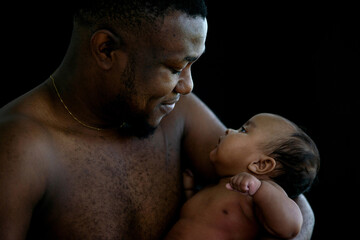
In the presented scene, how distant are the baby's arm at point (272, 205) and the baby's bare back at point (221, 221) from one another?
3.7 inches

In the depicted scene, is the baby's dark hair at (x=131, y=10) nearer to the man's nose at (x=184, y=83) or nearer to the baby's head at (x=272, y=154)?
the man's nose at (x=184, y=83)

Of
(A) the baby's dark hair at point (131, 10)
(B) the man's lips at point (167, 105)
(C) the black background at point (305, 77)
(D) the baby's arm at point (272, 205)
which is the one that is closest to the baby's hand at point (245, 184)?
(D) the baby's arm at point (272, 205)

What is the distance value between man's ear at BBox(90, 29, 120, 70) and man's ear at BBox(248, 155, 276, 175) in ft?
1.84

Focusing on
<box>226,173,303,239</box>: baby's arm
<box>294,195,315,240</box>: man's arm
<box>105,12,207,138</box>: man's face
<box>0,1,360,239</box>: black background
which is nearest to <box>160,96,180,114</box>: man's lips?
<box>105,12,207,138</box>: man's face

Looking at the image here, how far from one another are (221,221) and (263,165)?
8.8 inches

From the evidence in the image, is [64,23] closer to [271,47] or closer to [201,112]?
[201,112]

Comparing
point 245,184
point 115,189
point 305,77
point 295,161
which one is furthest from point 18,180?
point 305,77

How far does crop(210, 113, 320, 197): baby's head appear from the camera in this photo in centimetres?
145

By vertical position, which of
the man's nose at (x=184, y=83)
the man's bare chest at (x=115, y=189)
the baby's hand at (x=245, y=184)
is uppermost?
the man's nose at (x=184, y=83)

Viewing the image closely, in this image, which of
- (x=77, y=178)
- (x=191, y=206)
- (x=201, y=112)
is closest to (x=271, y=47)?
(x=201, y=112)

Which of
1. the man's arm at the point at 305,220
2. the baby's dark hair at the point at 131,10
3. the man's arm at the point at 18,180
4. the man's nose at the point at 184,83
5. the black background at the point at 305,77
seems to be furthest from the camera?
the black background at the point at 305,77

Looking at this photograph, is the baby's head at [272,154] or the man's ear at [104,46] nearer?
the man's ear at [104,46]

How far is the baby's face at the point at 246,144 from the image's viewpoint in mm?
1478

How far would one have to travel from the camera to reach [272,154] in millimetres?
1462
